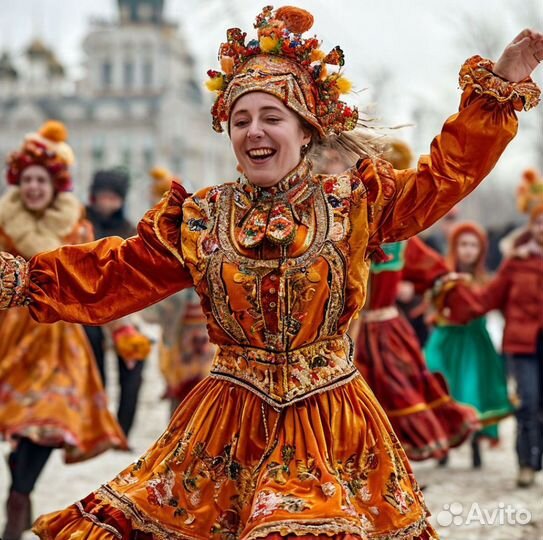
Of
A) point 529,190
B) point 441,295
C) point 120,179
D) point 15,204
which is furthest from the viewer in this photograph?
point 529,190

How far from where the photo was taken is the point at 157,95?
235 feet

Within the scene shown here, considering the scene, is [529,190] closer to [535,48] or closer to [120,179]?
[120,179]

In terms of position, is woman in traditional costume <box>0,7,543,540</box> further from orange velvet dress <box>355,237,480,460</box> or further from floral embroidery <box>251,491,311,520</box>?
orange velvet dress <box>355,237,480,460</box>

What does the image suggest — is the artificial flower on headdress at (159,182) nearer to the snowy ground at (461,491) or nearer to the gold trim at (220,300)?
the snowy ground at (461,491)

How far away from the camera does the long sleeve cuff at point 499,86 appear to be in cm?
290

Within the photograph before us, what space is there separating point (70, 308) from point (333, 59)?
116 cm

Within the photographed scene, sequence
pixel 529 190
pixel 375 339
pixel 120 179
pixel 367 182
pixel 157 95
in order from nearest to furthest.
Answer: pixel 367 182 < pixel 375 339 < pixel 120 179 < pixel 529 190 < pixel 157 95

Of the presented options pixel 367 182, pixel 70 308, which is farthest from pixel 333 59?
pixel 70 308

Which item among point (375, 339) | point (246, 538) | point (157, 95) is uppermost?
point (157, 95)

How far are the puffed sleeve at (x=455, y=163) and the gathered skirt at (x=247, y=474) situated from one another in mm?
570

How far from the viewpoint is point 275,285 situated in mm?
2967

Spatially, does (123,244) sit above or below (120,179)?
below

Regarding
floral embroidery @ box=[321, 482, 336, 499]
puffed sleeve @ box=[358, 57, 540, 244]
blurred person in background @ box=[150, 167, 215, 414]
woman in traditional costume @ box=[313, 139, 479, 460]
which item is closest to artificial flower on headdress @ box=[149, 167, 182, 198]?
blurred person in background @ box=[150, 167, 215, 414]

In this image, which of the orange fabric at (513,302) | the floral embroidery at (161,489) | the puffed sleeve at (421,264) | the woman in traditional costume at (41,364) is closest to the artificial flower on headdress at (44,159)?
the woman in traditional costume at (41,364)
